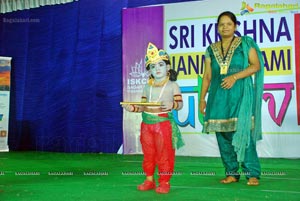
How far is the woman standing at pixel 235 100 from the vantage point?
3.70 meters

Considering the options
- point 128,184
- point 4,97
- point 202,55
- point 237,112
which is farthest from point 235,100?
point 4,97

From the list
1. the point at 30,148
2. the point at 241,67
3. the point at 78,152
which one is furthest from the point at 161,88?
the point at 30,148

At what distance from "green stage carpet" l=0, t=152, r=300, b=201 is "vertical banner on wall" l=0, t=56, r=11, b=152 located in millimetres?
2837

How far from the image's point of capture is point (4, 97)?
28.3 feet

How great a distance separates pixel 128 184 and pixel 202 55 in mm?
3769

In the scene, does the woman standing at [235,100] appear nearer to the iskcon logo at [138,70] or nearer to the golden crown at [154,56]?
the golden crown at [154,56]

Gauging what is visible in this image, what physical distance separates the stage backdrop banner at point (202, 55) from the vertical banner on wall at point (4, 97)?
2.39 metres

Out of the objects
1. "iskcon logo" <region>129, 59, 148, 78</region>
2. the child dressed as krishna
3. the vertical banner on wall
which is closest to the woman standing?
the child dressed as krishna

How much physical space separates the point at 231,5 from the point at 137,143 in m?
2.60

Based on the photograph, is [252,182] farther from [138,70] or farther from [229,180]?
[138,70]

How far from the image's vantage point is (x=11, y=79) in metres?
9.04

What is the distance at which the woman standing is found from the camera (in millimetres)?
3695

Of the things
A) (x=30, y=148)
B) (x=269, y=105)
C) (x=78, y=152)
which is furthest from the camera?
(x=30, y=148)

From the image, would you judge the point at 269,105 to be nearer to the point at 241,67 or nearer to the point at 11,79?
the point at 241,67
